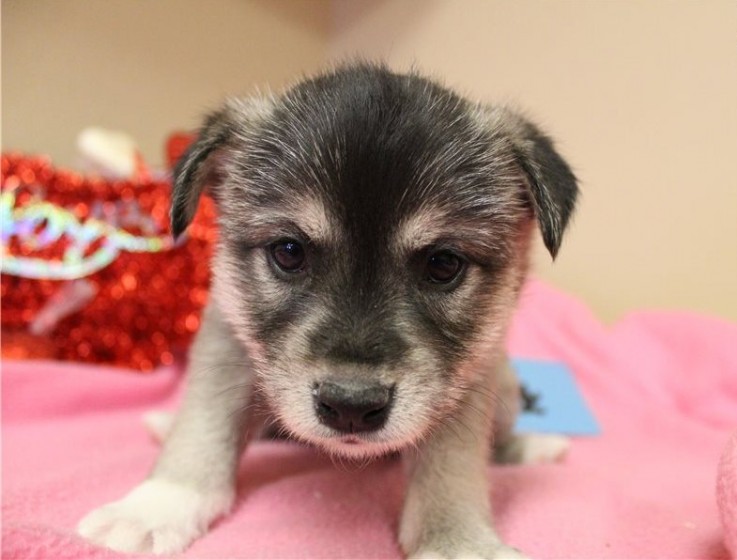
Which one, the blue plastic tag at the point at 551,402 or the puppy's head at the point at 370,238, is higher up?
the puppy's head at the point at 370,238

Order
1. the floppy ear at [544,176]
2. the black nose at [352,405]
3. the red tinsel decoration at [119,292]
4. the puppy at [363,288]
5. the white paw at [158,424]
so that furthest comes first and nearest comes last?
the red tinsel decoration at [119,292]
the white paw at [158,424]
the floppy ear at [544,176]
the puppy at [363,288]
the black nose at [352,405]

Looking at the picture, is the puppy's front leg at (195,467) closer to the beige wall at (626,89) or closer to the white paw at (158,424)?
the white paw at (158,424)

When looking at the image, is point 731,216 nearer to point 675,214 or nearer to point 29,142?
point 675,214

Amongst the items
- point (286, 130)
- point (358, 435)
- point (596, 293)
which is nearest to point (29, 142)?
point (286, 130)

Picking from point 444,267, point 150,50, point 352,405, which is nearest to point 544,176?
point 444,267

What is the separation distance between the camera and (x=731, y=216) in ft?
5.52

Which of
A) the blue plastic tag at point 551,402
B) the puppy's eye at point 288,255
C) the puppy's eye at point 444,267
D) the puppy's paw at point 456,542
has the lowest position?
the blue plastic tag at point 551,402

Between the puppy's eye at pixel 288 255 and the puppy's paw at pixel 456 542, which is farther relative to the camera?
the puppy's eye at pixel 288 255

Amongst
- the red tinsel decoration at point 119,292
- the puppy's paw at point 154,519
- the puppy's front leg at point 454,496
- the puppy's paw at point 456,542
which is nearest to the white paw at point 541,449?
the puppy's front leg at point 454,496

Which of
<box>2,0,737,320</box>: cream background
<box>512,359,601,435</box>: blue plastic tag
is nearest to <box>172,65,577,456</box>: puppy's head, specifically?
<box>2,0,737,320</box>: cream background

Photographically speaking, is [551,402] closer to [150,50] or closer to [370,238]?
[370,238]

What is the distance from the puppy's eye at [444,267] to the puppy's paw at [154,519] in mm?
817

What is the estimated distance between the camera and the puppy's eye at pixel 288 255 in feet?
5.61

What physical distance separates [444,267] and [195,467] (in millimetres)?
848
